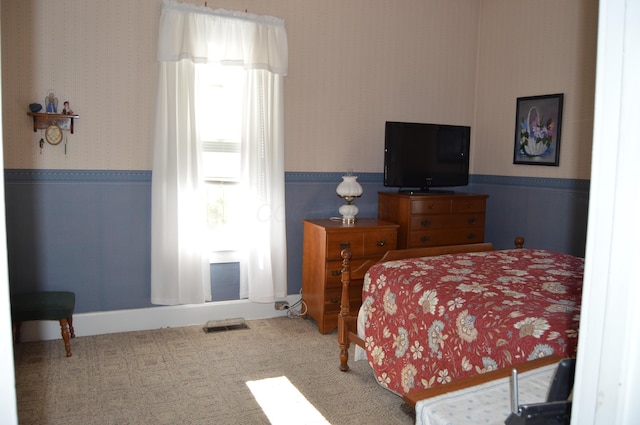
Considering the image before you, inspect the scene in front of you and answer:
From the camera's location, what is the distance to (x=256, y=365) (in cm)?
A: 334

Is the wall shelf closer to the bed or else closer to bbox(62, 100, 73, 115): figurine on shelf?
bbox(62, 100, 73, 115): figurine on shelf

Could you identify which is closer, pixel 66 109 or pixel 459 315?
pixel 459 315

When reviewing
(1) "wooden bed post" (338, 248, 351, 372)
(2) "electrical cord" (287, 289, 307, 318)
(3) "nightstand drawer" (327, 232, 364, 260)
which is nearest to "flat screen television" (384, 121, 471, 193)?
(3) "nightstand drawer" (327, 232, 364, 260)

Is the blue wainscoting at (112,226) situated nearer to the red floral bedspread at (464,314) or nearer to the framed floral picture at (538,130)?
the framed floral picture at (538,130)

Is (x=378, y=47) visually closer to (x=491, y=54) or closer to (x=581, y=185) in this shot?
(x=491, y=54)

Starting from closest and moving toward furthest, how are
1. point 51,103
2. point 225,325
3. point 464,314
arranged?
point 464,314 → point 51,103 → point 225,325

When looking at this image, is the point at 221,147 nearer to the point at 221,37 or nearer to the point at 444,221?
the point at 221,37

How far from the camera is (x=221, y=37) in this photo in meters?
3.92

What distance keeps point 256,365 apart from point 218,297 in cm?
101

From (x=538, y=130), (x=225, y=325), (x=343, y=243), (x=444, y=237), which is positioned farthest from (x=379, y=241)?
(x=538, y=130)

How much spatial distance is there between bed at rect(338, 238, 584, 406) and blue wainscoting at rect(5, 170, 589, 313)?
4.12 ft

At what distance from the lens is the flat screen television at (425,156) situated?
441 centimetres

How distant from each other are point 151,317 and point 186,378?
1003 mm

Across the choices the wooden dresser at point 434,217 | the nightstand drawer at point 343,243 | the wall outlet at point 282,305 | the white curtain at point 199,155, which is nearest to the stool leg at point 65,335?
the white curtain at point 199,155
